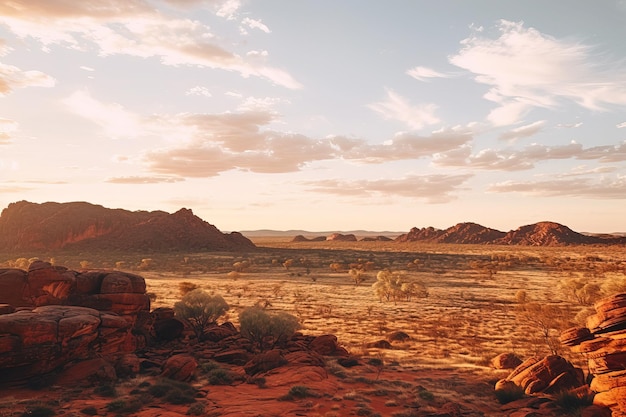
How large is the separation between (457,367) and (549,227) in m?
165

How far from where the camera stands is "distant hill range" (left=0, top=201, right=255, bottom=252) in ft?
350

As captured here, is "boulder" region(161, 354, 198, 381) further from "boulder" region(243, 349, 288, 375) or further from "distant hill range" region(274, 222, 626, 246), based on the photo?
"distant hill range" region(274, 222, 626, 246)

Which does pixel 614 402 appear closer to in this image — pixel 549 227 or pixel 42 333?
pixel 42 333

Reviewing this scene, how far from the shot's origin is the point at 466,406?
1334 cm

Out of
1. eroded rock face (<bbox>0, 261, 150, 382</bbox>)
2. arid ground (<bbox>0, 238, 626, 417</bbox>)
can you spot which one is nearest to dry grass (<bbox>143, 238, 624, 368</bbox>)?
arid ground (<bbox>0, 238, 626, 417</bbox>)

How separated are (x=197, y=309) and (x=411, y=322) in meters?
14.2

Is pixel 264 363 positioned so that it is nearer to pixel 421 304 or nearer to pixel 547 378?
pixel 547 378

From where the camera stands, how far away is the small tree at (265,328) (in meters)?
20.3

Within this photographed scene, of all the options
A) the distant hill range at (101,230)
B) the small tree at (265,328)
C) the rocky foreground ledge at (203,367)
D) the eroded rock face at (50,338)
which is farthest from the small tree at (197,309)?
the distant hill range at (101,230)

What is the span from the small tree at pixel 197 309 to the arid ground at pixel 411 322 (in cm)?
471

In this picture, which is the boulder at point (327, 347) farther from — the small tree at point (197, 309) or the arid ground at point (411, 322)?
the small tree at point (197, 309)

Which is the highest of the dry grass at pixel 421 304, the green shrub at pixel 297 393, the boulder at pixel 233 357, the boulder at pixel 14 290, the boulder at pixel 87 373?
the boulder at pixel 14 290

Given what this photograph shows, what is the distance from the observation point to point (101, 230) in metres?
115

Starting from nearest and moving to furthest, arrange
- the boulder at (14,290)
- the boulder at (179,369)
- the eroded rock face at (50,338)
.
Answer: the eroded rock face at (50,338) → the boulder at (179,369) → the boulder at (14,290)
